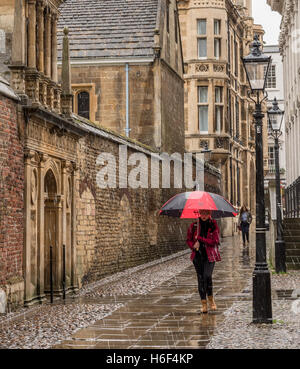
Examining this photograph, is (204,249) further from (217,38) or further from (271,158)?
(271,158)

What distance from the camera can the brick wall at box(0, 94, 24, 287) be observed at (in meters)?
13.0

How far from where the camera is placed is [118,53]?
2950 cm

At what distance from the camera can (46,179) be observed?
52.7 feet

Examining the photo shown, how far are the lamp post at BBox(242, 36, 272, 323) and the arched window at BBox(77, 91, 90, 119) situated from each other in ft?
58.5

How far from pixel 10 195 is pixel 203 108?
34.0m

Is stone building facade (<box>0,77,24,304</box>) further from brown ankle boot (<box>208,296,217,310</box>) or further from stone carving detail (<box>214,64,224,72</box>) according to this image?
stone carving detail (<box>214,64,224,72</box>)

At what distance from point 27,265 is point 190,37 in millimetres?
34283

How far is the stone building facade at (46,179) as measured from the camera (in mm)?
13539

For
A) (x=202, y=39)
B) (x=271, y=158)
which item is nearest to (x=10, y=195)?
(x=202, y=39)

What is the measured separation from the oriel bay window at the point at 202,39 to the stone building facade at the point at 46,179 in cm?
2523

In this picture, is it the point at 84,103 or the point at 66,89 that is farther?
the point at 84,103

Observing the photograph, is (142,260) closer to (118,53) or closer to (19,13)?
(118,53)

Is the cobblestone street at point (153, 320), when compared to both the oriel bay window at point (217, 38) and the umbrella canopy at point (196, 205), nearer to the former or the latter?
the umbrella canopy at point (196, 205)

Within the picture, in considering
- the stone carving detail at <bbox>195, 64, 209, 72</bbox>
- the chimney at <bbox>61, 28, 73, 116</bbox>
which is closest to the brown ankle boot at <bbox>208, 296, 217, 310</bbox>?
the chimney at <bbox>61, 28, 73, 116</bbox>
